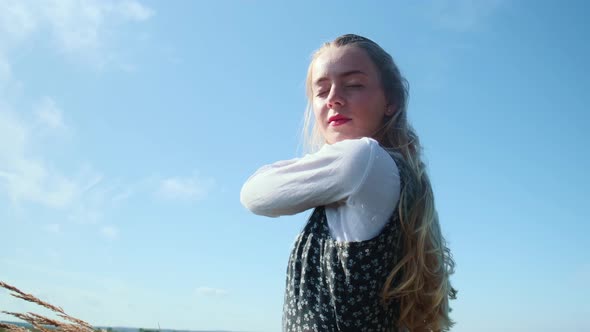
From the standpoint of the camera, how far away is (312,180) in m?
2.66

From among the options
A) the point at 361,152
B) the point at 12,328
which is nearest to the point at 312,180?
the point at 361,152

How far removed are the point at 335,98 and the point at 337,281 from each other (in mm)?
1036

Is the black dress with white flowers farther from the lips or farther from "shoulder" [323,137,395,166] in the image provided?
the lips

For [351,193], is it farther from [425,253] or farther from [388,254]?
[425,253]

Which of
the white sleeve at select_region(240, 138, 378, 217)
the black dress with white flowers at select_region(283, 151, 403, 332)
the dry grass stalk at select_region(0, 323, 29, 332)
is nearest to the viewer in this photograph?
the dry grass stalk at select_region(0, 323, 29, 332)

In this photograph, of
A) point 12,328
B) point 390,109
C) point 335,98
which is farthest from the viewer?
point 390,109

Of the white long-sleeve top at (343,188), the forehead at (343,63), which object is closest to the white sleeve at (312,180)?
the white long-sleeve top at (343,188)

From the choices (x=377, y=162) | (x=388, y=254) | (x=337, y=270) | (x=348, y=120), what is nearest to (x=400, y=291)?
(x=388, y=254)

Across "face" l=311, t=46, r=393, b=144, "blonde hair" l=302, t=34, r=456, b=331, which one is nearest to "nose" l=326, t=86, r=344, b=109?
"face" l=311, t=46, r=393, b=144

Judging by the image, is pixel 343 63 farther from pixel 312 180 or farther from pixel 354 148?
pixel 312 180

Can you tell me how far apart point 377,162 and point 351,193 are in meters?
0.19

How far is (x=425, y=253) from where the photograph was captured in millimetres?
2840

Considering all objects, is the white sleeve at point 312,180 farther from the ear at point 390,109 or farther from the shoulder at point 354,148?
the ear at point 390,109

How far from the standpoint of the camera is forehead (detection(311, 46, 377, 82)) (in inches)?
123
